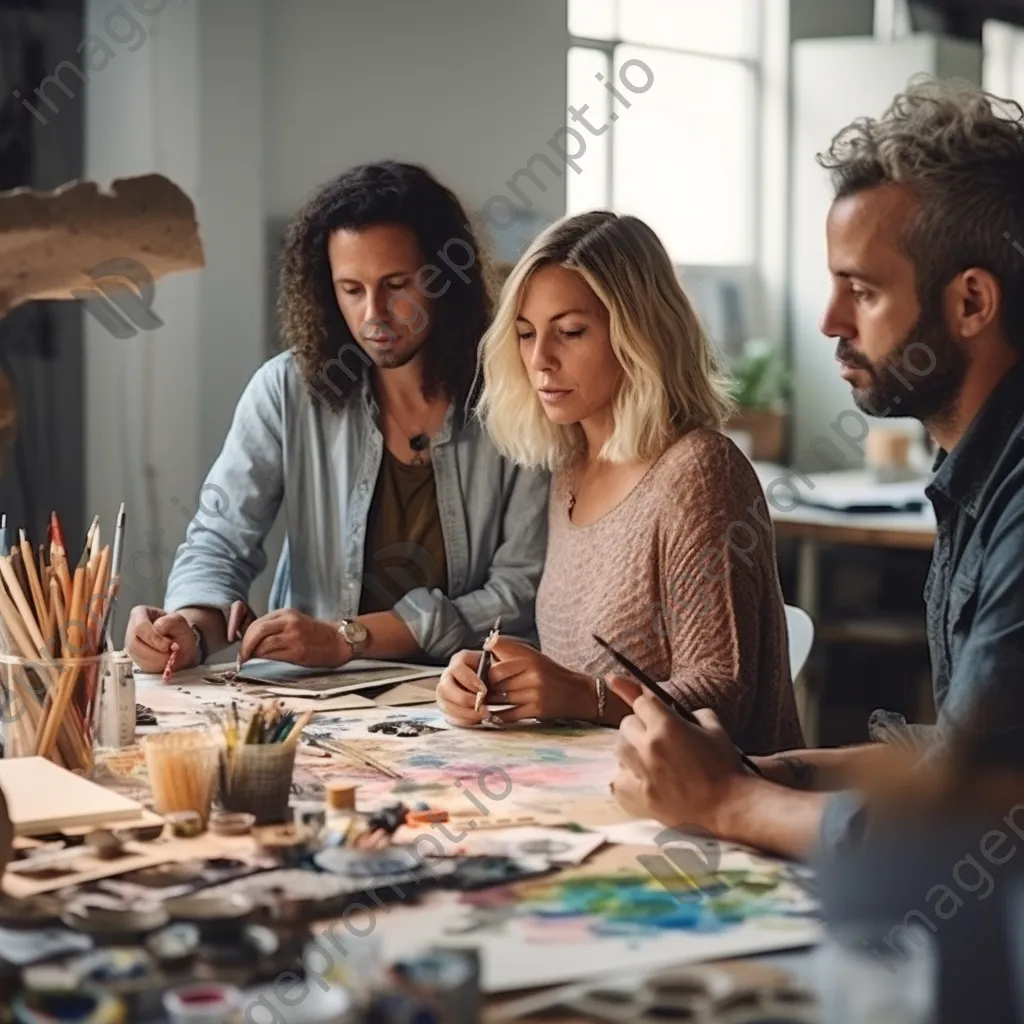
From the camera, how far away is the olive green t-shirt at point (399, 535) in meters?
2.79

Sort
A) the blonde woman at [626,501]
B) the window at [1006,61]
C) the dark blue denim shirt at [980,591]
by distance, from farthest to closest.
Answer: the window at [1006,61]
the blonde woman at [626,501]
the dark blue denim shirt at [980,591]

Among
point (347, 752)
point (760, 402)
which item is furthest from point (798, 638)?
point (760, 402)

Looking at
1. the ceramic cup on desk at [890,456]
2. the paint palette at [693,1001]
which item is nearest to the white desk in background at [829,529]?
the ceramic cup on desk at [890,456]

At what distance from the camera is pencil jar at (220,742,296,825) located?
66.6 inches

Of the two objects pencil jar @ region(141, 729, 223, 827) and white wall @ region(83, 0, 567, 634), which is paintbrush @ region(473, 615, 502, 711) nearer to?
pencil jar @ region(141, 729, 223, 827)

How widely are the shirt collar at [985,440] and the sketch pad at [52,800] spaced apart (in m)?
0.97

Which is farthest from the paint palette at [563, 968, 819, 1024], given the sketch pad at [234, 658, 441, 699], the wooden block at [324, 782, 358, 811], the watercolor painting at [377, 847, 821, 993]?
the sketch pad at [234, 658, 441, 699]

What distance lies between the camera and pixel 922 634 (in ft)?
15.3

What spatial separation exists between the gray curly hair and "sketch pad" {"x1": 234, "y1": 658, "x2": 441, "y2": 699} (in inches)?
→ 38.6

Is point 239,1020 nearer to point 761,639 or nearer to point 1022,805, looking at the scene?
point 1022,805

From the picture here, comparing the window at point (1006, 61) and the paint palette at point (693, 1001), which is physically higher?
the window at point (1006, 61)

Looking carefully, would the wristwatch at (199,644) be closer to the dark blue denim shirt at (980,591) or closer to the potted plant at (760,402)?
the dark blue denim shirt at (980,591)

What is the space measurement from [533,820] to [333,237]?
138 cm

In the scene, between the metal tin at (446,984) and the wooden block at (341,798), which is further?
the wooden block at (341,798)
